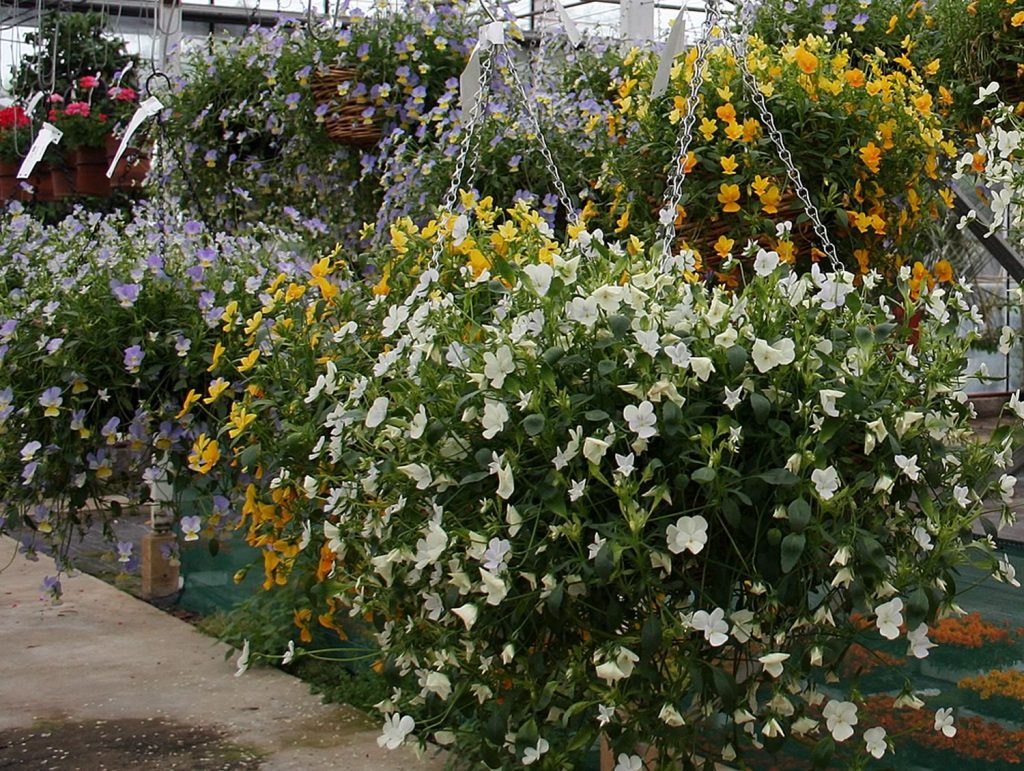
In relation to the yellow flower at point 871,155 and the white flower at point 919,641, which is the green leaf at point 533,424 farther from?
the yellow flower at point 871,155

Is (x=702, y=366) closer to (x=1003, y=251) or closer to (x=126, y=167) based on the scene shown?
(x=1003, y=251)

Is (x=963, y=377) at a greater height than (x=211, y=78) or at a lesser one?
lesser

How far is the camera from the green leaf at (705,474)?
1291 mm

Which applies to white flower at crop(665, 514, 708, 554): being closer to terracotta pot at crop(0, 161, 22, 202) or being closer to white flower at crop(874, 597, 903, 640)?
white flower at crop(874, 597, 903, 640)

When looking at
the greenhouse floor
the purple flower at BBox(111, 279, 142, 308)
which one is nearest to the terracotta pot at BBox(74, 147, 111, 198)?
the greenhouse floor

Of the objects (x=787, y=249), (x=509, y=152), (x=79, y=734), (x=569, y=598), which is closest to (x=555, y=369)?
(x=569, y=598)

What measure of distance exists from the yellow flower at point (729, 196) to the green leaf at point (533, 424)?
85 centimetres

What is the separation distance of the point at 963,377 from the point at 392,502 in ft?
2.30

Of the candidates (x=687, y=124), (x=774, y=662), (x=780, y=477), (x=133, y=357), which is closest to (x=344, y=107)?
(x=133, y=357)

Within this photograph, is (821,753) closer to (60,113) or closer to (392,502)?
(392,502)

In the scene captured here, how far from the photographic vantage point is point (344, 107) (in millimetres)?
3367

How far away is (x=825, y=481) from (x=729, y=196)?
89cm

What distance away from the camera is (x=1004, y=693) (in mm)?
2586

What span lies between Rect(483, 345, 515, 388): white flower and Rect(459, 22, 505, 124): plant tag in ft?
2.64
